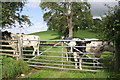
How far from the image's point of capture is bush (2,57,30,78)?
15.1ft

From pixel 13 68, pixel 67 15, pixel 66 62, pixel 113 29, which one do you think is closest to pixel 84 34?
pixel 67 15

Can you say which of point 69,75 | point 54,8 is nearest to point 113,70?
point 69,75

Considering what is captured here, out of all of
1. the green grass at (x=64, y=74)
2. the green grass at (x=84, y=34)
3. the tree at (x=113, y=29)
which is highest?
the green grass at (x=84, y=34)

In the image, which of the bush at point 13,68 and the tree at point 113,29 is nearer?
the tree at point 113,29

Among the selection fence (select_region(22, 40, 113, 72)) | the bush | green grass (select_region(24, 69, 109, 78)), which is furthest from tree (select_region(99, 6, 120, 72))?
the bush

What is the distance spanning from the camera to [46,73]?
5.09m

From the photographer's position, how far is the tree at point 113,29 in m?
3.87

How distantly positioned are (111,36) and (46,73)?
247 cm

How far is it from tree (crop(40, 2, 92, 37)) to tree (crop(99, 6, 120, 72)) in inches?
518

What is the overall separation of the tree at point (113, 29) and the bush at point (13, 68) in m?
2.88

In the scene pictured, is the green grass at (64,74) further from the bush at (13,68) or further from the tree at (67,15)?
the tree at (67,15)

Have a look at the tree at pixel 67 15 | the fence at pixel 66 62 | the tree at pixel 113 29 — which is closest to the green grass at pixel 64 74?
the fence at pixel 66 62

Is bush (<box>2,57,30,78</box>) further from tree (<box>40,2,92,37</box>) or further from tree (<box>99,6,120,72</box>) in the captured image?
Answer: tree (<box>40,2,92,37</box>)

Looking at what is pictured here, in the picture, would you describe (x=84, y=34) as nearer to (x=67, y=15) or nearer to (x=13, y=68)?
(x=67, y=15)
